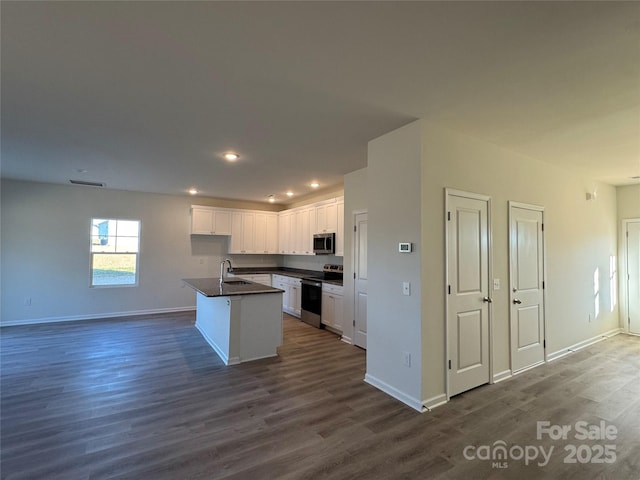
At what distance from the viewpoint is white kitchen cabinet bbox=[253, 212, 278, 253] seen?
7.80 meters

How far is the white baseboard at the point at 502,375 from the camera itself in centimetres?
340

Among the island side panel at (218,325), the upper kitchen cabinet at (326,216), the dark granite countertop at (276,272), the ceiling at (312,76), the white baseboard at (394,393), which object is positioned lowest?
the white baseboard at (394,393)

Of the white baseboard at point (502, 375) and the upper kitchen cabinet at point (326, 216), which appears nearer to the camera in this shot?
the white baseboard at point (502, 375)

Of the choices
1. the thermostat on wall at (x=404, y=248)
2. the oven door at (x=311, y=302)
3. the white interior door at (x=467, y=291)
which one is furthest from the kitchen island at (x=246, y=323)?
the white interior door at (x=467, y=291)

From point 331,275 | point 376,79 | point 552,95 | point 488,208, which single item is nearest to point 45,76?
point 376,79

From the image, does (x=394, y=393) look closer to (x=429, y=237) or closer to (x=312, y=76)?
(x=429, y=237)

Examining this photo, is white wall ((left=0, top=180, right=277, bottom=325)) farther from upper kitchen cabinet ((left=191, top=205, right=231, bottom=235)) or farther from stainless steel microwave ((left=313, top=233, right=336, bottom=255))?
stainless steel microwave ((left=313, top=233, right=336, bottom=255))

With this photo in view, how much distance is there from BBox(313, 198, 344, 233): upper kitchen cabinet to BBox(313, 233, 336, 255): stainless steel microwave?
3.9 inches

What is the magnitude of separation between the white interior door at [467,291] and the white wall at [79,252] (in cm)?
597

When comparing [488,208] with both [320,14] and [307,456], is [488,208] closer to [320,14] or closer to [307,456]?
[320,14]

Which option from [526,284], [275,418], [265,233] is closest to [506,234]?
[526,284]

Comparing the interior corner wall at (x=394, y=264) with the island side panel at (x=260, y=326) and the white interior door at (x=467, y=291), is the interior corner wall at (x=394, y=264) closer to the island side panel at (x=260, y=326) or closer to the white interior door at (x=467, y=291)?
the white interior door at (x=467, y=291)

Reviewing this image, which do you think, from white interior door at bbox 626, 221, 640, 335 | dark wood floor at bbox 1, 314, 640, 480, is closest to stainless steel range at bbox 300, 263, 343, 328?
dark wood floor at bbox 1, 314, 640, 480

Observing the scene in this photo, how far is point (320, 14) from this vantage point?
5.24 feet
